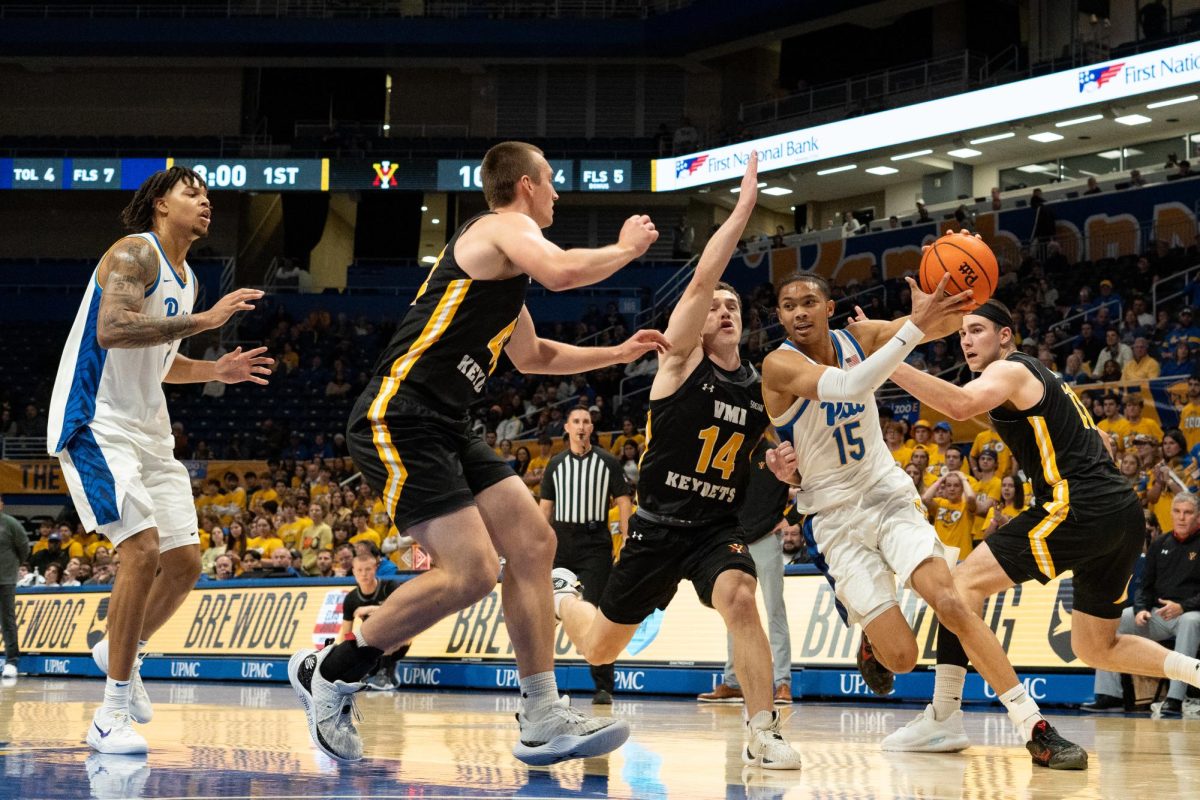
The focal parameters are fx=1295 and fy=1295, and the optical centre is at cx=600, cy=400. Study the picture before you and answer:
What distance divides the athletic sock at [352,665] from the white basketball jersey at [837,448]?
239cm

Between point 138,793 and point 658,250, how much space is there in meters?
31.6

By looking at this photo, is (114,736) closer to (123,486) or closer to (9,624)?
(123,486)

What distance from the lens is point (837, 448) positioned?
6480 millimetres

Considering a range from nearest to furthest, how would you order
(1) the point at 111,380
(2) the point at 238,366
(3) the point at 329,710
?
(3) the point at 329,710, (1) the point at 111,380, (2) the point at 238,366

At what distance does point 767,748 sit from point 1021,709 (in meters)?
1.35

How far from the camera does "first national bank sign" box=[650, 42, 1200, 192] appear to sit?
2420cm

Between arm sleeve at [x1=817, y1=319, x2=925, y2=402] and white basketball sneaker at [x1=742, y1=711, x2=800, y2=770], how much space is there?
1445 mm

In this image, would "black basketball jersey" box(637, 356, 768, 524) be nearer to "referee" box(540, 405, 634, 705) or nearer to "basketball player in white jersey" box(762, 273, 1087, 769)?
"basketball player in white jersey" box(762, 273, 1087, 769)

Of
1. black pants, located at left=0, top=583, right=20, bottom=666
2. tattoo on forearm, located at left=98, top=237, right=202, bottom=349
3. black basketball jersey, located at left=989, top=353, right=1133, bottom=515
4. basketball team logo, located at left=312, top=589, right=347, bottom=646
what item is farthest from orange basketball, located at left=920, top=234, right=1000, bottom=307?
black pants, located at left=0, top=583, right=20, bottom=666

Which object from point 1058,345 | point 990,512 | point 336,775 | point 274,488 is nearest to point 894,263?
point 1058,345

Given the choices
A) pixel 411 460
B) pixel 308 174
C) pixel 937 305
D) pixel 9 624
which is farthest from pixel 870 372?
pixel 308 174

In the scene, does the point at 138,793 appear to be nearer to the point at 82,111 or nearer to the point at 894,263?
the point at 894,263

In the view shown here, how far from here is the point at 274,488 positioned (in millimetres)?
23234

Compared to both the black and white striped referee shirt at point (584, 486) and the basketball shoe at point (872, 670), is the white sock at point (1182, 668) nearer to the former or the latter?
the basketball shoe at point (872, 670)
